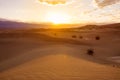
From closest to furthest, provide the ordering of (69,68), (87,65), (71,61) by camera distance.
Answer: (69,68), (87,65), (71,61)

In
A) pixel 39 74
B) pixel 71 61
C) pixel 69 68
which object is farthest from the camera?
pixel 71 61

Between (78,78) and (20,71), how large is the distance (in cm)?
236

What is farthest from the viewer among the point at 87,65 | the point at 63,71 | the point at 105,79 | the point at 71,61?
the point at 71,61

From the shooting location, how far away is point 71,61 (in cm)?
1146

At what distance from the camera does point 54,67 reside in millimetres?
9992

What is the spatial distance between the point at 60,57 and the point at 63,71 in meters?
3.19

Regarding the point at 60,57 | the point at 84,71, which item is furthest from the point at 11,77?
the point at 60,57

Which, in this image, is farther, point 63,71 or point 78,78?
point 63,71

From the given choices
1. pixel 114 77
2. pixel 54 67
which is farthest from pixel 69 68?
pixel 114 77

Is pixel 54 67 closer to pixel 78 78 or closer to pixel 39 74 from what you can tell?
pixel 39 74

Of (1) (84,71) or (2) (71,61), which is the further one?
(2) (71,61)

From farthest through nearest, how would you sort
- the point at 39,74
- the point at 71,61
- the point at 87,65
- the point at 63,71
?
the point at 71,61 < the point at 87,65 < the point at 63,71 < the point at 39,74

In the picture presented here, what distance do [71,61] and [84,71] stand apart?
222cm

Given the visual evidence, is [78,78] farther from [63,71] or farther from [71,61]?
[71,61]
